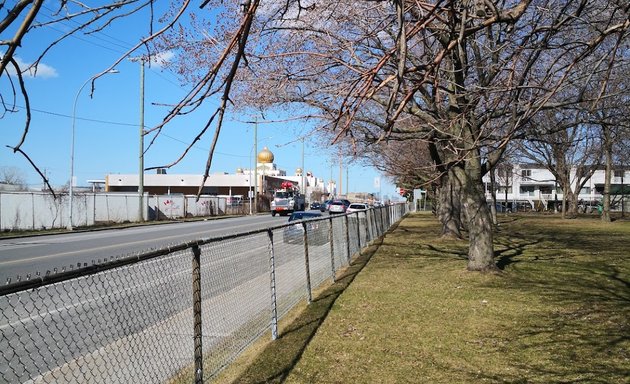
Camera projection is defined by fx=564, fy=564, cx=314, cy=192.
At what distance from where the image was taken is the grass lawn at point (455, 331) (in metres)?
5.82

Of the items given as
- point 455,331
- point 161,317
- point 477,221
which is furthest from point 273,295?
point 477,221

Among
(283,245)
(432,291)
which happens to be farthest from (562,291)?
(283,245)

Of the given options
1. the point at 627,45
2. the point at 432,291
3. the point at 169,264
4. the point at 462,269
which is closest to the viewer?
the point at 169,264

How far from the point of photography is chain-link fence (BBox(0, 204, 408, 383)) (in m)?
4.49

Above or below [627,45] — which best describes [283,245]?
below

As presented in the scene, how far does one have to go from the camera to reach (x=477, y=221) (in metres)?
13.4

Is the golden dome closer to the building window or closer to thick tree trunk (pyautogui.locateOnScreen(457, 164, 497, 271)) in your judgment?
the building window

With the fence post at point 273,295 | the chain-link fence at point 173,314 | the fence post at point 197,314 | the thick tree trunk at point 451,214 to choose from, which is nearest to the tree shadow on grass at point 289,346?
the fence post at point 273,295

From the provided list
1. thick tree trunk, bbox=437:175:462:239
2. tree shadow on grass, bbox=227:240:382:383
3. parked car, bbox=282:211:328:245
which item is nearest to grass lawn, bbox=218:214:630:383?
tree shadow on grass, bbox=227:240:382:383

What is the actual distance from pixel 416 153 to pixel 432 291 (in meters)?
18.9

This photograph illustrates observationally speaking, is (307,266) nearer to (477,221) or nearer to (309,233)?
(309,233)

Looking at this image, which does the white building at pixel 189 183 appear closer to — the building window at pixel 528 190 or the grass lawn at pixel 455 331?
the building window at pixel 528 190

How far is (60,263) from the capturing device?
1466 cm

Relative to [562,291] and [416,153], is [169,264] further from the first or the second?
[416,153]
